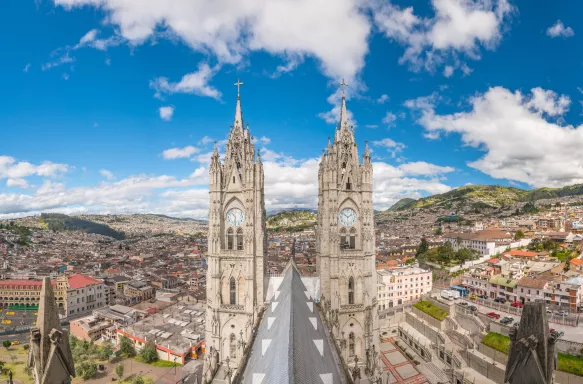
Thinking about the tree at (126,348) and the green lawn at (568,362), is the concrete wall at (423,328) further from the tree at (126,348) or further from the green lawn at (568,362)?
the tree at (126,348)

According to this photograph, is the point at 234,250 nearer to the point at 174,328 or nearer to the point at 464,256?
the point at 174,328

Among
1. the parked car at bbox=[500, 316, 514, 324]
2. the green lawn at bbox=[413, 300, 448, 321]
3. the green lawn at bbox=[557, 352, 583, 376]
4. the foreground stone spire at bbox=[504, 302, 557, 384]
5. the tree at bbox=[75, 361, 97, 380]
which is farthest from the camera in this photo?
the green lawn at bbox=[413, 300, 448, 321]

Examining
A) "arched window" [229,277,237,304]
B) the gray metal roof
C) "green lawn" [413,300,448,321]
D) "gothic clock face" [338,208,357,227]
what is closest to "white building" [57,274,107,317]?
"arched window" [229,277,237,304]

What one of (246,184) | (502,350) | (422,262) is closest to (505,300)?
(502,350)

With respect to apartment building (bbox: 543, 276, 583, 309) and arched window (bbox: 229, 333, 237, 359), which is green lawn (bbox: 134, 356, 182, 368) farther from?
apartment building (bbox: 543, 276, 583, 309)

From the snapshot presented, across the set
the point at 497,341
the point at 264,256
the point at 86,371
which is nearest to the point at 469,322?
the point at 497,341

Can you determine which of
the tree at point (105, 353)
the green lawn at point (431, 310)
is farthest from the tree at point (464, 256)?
the tree at point (105, 353)

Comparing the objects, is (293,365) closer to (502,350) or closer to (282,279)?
(282,279)

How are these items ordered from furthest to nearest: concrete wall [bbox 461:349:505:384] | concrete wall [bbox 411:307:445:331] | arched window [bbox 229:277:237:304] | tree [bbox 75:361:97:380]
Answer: concrete wall [bbox 411:307:445:331] < tree [bbox 75:361:97:380] < concrete wall [bbox 461:349:505:384] < arched window [bbox 229:277:237:304]
